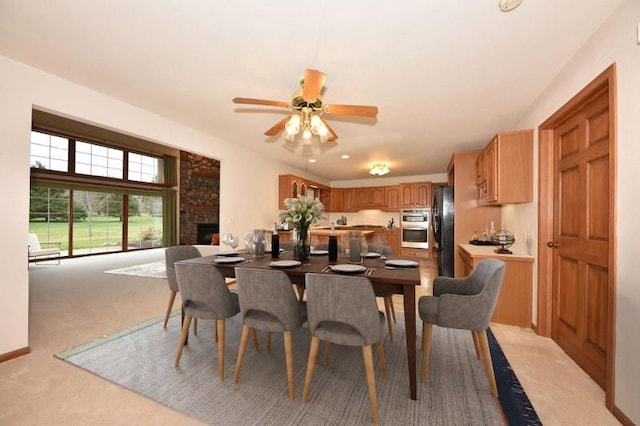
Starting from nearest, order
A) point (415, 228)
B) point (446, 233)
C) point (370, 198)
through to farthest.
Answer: point (446, 233)
point (415, 228)
point (370, 198)

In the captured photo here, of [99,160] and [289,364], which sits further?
[99,160]

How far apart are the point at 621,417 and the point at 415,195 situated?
6158mm

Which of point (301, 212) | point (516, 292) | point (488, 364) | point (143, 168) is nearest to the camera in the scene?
point (488, 364)

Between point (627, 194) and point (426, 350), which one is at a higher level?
point (627, 194)

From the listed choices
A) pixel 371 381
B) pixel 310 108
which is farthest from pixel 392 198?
pixel 371 381

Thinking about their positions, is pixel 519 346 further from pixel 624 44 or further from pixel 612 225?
pixel 624 44

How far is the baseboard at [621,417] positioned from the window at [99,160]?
9.92m

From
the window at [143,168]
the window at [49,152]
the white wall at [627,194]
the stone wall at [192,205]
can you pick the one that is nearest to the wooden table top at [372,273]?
the white wall at [627,194]

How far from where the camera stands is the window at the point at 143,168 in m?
8.24

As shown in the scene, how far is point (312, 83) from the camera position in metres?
1.96

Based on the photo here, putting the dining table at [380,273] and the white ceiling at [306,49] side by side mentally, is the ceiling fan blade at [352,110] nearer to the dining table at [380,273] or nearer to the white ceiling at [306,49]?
the white ceiling at [306,49]

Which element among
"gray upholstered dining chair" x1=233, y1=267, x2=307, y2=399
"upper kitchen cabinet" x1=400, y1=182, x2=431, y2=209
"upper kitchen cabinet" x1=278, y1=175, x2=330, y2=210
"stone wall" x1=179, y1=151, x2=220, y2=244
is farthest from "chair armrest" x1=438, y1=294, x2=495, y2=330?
"stone wall" x1=179, y1=151, x2=220, y2=244

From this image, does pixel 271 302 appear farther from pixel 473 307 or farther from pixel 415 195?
pixel 415 195

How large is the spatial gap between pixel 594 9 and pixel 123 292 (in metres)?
5.82
